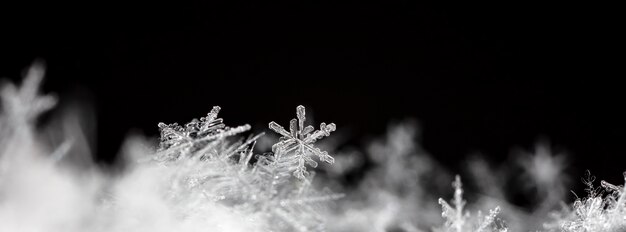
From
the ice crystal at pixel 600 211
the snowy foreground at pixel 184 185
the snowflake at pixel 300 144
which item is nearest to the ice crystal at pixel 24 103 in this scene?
the snowy foreground at pixel 184 185

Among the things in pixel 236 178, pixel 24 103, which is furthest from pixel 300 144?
pixel 24 103

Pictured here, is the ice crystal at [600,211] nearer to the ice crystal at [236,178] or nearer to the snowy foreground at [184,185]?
the snowy foreground at [184,185]

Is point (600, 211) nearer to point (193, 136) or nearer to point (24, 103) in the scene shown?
point (193, 136)

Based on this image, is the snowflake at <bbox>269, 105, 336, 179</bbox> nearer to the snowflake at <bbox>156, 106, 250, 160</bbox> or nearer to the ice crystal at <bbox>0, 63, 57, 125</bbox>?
the snowflake at <bbox>156, 106, 250, 160</bbox>

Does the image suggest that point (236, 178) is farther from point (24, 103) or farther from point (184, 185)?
point (24, 103)

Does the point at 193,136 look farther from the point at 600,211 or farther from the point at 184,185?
the point at 600,211

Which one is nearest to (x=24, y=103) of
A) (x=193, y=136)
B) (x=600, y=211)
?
(x=193, y=136)

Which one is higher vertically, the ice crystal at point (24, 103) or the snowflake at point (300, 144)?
the snowflake at point (300, 144)

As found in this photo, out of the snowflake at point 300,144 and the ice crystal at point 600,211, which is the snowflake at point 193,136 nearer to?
the snowflake at point 300,144

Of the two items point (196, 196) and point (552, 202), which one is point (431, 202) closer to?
point (552, 202)
